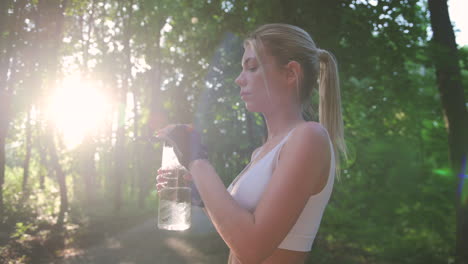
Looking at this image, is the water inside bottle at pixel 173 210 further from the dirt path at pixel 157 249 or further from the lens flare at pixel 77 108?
the lens flare at pixel 77 108

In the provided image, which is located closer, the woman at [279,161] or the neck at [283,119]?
the woman at [279,161]

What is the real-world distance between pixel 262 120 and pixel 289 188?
9.40m

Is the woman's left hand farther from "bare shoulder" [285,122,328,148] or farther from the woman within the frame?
"bare shoulder" [285,122,328,148]

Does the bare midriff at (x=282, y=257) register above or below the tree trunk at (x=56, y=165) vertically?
above

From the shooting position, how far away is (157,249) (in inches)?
479

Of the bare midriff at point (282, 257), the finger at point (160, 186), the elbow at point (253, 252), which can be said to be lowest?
the bare midriff at point (282, 257)

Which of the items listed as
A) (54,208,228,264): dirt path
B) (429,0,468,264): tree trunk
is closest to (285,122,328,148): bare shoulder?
(429,0,468,264): tree trunk

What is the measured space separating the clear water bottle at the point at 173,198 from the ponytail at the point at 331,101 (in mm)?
848

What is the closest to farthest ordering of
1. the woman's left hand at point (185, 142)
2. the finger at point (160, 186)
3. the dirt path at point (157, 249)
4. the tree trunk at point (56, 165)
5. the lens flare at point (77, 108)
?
the woman's left hand at point (185, 142), the finger at point (160, 186), the dirt path at point (157, 249), the tree trunk at point (56, 165), the lens flare at point (77, 108)

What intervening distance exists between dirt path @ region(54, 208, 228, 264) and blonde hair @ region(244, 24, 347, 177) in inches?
349

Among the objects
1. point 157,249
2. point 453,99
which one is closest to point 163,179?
point 453,99

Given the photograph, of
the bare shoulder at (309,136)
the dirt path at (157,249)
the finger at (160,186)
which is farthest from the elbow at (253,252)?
the dirt path at (157,249)

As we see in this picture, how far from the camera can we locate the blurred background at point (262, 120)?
5613 millimetres

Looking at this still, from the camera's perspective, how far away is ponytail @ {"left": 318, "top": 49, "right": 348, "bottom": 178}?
2.11 metres
